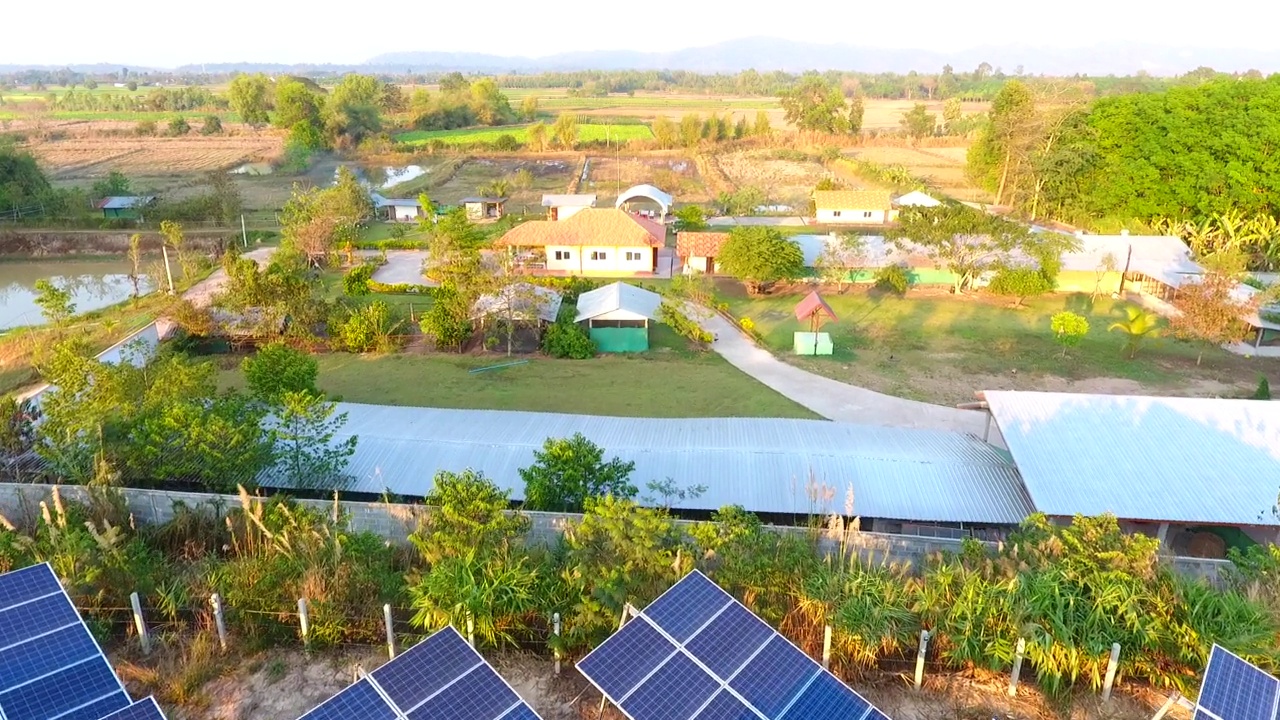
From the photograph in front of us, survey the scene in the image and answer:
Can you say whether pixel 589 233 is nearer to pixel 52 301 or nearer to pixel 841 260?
pixel 841 260

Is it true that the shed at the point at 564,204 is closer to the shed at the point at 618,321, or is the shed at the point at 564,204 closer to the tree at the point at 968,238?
the shed at the point at 618,321

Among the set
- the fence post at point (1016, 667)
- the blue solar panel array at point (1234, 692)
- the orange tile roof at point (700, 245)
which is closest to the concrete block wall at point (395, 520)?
the fence post at point (1016, 667)

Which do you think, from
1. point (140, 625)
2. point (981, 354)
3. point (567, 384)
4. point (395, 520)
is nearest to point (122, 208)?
point (567, 384)

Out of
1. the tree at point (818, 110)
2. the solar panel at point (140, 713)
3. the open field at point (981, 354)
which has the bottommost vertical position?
the open field at point (981, 354)

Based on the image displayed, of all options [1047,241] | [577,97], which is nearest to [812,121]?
[1047,241]

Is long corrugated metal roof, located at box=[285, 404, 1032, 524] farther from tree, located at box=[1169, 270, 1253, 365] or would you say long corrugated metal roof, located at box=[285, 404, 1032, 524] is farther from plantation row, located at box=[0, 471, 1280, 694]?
tree, located at box=[1169, 270, 1253, 365]

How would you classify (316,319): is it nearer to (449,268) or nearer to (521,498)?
(449,268)
